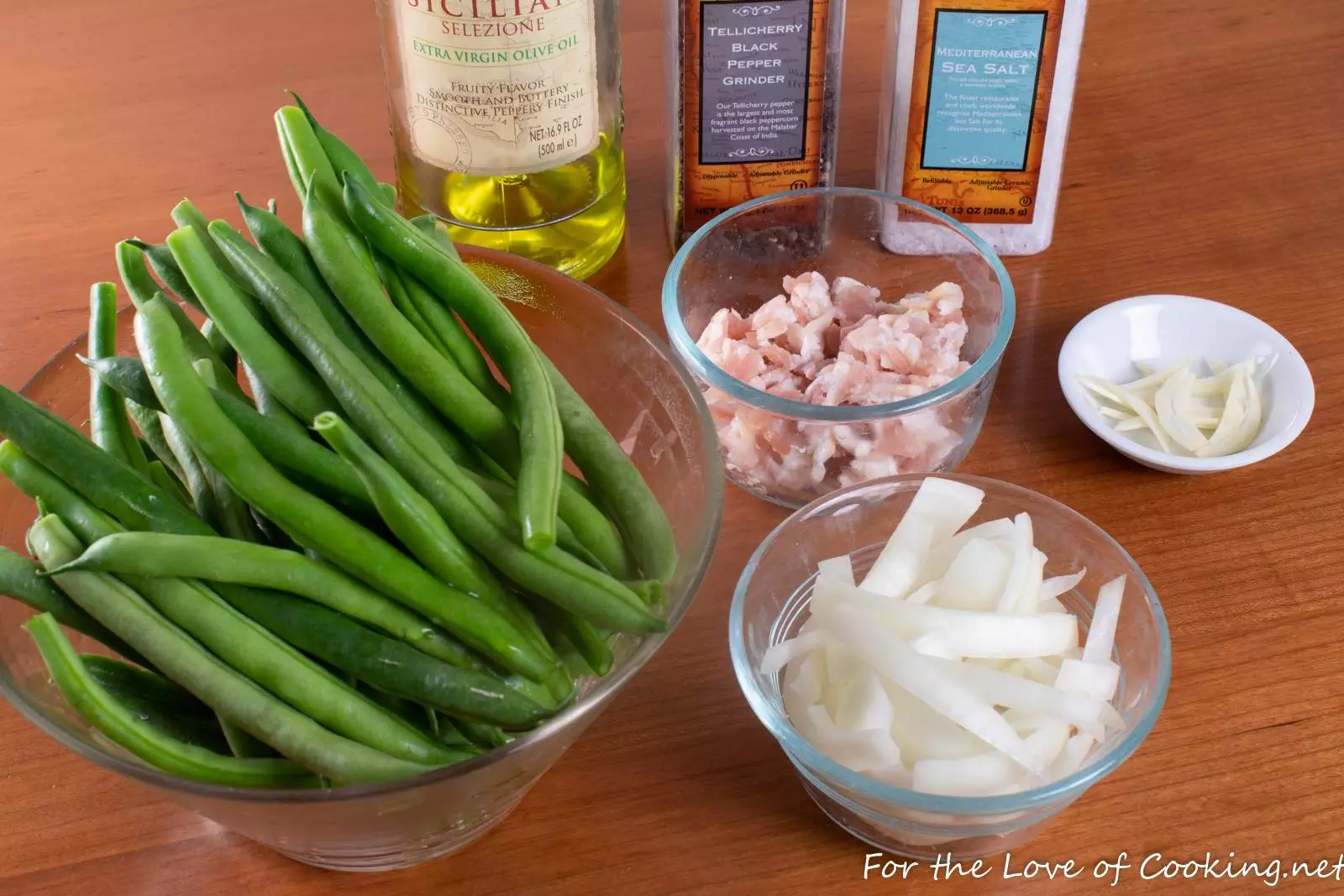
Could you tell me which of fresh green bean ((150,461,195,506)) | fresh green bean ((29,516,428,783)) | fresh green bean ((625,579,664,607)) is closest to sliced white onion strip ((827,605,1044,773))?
fresh green bean ((625,579,664,607))

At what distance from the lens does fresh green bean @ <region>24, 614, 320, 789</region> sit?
1.66ft

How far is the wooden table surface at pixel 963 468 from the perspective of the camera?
63cm

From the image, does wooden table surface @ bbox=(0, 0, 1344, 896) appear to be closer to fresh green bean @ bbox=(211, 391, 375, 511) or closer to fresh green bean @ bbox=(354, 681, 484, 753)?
fresh green bean @ bbox=(354, 681, 484, 753)

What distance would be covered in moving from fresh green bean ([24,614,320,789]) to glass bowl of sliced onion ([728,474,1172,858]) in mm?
223

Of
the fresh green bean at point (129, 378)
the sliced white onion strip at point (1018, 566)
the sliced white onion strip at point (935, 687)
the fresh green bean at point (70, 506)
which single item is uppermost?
the fresh green bean at point (129, 378)

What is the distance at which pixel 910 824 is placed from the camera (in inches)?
23.4

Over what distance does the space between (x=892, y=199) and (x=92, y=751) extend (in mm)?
594

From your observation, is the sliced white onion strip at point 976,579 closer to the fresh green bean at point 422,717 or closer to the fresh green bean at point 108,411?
the fresh green bean at point 422,717

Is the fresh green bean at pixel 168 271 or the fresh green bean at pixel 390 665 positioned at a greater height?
the fresh green bean at pixel 168 271

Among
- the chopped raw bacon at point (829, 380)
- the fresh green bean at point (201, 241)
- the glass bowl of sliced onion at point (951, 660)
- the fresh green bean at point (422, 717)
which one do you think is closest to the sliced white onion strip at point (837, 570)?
the glass bowl of sliced onion at point (951, 660)

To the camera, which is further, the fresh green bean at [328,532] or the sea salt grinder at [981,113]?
the sea salt grinder at [981,113]

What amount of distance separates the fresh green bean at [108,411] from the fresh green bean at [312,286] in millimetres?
62

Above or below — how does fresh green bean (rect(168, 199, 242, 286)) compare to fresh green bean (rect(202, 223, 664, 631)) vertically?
above

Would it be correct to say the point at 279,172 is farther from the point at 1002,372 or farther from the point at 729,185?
the point at 1002,372
